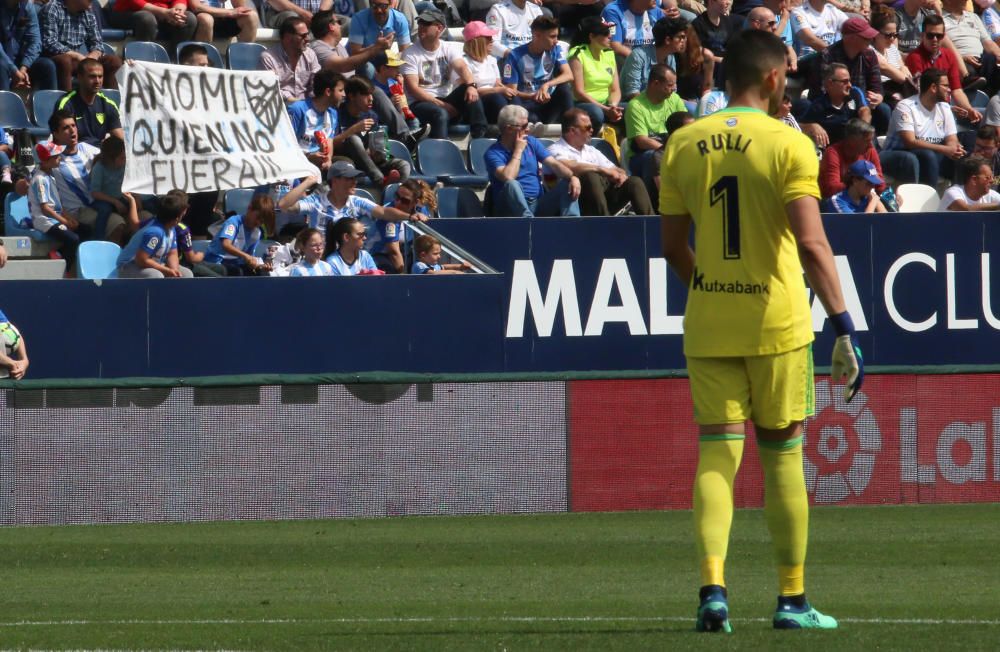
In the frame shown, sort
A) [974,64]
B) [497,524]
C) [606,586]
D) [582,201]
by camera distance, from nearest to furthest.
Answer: [606,586], [497,524], [582,201], [974,64]

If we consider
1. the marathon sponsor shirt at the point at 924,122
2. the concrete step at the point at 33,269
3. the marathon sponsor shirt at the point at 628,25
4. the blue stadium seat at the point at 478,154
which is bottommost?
the concrete step at the point at 33,269

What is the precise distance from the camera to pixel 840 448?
11.9 meters

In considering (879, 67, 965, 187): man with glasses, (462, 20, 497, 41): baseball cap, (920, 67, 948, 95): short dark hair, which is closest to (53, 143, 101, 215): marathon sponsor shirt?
(462, 20, 497, 41): baseball cap

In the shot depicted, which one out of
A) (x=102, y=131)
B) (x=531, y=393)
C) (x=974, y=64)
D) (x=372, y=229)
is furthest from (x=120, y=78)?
(x=974, y=64)

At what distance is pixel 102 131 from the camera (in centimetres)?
1356

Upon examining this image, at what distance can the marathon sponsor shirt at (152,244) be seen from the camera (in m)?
12.5

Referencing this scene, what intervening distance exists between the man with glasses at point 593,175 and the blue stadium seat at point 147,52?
369 cm

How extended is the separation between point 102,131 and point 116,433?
348 cm

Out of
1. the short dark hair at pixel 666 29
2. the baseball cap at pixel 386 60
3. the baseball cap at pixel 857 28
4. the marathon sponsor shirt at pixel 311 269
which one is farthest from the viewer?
the baseball cap at pixel 857 28

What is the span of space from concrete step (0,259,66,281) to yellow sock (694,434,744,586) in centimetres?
846

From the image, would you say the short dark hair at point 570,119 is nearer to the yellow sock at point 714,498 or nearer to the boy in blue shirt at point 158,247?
the boy in blue shirt at point 158,247

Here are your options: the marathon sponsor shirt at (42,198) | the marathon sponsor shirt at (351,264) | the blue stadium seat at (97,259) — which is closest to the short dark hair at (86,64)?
the marathon sponsor shirt at (42,198)

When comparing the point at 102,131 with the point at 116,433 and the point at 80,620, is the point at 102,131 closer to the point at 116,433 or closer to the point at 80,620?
the point at 116,433

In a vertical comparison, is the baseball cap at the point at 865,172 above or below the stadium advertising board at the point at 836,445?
above
